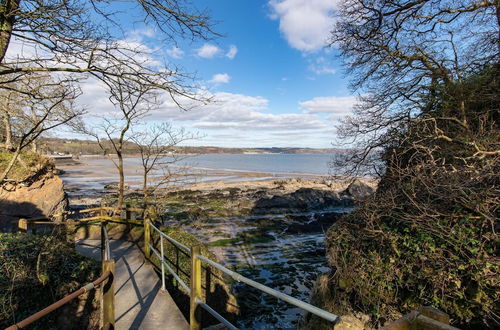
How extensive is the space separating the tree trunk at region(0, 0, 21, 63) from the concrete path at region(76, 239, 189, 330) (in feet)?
13.1

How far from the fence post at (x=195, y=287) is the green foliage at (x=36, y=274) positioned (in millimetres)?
2798

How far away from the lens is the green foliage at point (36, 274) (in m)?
4.30

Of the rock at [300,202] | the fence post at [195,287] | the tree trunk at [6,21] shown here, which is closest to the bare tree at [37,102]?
the tree trunk at [6,21]

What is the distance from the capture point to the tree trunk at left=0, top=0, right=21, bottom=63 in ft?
11.3

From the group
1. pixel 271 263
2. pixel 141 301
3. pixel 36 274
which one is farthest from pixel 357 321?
pixel 271 263

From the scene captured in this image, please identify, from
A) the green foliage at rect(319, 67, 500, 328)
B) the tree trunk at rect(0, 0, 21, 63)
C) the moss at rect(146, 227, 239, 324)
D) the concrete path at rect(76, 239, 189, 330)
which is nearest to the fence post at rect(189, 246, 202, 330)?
the concrete path at rect(76, 239, 189, 330)

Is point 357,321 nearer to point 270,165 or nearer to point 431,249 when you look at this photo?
point 431,249

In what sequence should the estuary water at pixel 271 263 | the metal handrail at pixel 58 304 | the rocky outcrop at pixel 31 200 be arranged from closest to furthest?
the metal handrail at pixel 58 304, the estuary water at pixel 271 263, the rocky outcrop at pixel 31 200

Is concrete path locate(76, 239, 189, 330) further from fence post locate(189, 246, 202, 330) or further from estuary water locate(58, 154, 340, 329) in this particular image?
estuary water locate(58, 154, 340, 329)

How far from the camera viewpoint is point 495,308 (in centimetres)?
359

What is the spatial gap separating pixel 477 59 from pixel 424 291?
26.1 ft

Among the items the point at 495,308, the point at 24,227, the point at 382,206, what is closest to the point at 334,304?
the point at 382,206

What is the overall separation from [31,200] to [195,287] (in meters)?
10.1

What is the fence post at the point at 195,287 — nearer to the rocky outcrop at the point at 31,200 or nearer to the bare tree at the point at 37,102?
the bare tree at the point at 37,102
